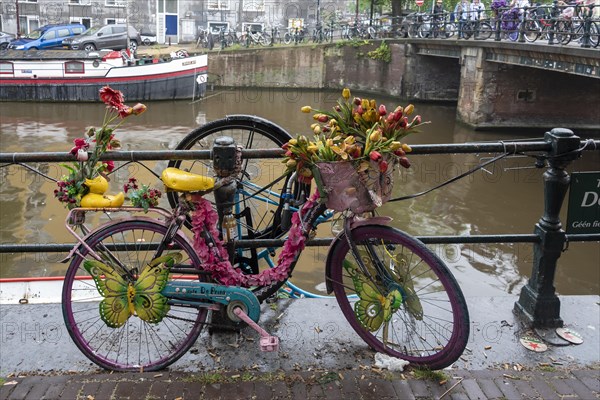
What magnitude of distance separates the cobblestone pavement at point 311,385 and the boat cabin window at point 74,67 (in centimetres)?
2304

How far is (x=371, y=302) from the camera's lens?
2945 millimetres

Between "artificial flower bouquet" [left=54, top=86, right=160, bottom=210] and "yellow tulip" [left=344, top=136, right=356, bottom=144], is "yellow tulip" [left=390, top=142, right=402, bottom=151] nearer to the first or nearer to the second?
"yellow tulip" [left=344, top=136, right=356, bottom=144]

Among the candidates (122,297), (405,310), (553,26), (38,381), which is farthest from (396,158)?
(553,26)

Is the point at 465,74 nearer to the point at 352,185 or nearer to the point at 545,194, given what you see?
the point at 545,194

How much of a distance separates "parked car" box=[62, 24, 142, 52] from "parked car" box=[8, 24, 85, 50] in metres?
0.56

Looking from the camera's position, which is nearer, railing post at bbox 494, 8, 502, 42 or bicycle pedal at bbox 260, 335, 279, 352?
bicycle pedal at bbox 260, 335, 279, 352

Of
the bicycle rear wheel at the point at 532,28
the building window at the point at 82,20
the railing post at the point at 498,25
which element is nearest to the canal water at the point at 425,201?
the railing post at the point at 498,25

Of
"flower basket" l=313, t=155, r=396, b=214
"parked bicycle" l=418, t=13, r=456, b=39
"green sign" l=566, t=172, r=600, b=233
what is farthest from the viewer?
"parked bicycle" l=418, t=13, r=456, b=39

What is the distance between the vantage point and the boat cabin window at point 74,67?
78.3ft

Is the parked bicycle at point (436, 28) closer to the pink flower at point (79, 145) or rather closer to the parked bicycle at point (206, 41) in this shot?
the parked bicycle at point (206, 41)

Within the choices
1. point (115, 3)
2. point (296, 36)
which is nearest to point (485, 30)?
point (296, 36)

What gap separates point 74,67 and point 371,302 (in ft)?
77.4

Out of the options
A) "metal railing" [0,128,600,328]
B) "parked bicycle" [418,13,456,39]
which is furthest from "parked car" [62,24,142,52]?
"metal railing" [0,128,600,328]

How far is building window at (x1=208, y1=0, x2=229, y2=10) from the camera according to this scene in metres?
37.9
